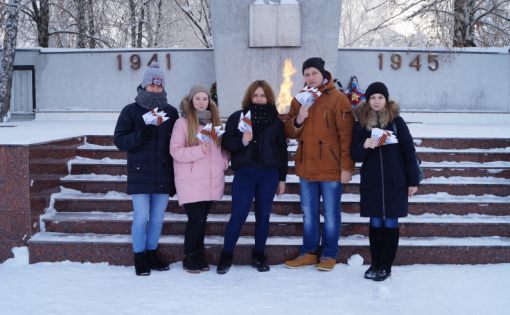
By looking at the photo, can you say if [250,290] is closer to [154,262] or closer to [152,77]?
[154,262]

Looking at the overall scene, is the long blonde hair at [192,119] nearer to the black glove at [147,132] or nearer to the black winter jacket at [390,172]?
the black glove at [147,132]

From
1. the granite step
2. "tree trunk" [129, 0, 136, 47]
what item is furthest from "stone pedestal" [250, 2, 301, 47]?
"tree trunk" [129, 0, 136, 47]

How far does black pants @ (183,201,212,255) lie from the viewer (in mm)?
4754

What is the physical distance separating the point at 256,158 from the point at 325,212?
91 cm

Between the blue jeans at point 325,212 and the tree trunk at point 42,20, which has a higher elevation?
the tree trunk at point 42,20

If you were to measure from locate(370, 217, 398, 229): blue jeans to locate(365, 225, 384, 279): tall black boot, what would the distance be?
4 cm

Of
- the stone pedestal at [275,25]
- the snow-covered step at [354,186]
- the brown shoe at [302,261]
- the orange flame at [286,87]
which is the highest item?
the stone pedestal at [275,25]

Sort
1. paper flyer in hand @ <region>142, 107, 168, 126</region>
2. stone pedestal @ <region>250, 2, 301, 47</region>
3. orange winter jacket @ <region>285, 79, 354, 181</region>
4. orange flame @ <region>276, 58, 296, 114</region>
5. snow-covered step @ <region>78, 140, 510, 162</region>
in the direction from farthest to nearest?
orange flame @ <region>276, 58, 296, 114</region>, stone pedestal @ <region>250, 2, 301, 47</region>, snow-covered step @ <region>78, 140, 510, 162</region>, orange winter jacket @ <region>285, 79, 354, 181</region>, paper flyer in hand @ <region>142, 107, 168, 126</region>

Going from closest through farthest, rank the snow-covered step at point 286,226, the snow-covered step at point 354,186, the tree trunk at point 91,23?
1. the snow-covered step at point 286,226
2. the snow-covered step at point 354,186
3. the tree trunk at point 91,23

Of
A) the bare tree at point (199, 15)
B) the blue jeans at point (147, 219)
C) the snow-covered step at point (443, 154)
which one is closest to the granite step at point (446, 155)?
the snow-covered step at point (443, 154)

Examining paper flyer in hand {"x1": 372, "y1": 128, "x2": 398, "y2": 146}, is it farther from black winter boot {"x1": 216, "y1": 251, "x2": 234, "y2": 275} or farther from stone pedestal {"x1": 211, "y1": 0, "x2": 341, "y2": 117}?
stone pedestal {"x1": 211, "y1": 0, "x2": 341, "y2": 117}

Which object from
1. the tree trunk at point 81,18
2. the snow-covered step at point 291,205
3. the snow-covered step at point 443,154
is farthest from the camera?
the tree trunk at point 81,18

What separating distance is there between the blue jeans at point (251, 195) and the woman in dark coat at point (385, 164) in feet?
2.86

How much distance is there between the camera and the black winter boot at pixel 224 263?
4852mm
